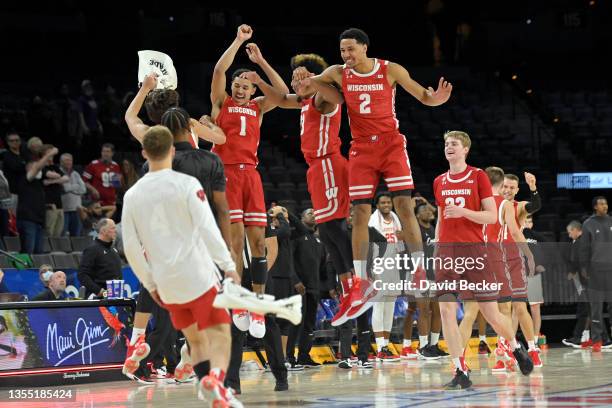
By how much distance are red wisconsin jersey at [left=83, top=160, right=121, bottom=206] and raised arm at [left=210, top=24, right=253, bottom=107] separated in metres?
7.36

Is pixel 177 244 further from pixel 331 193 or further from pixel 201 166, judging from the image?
pixel 331 193

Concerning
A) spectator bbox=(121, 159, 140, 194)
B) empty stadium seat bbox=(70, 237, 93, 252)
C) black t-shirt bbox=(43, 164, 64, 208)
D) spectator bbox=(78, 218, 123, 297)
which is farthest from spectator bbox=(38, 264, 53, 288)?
spectator bbox=(121, 159, 140, 194)

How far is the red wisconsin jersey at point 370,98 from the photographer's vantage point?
995 centimetres

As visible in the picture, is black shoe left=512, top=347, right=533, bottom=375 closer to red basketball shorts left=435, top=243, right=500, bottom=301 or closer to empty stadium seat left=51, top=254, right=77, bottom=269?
red basketball shorts left=435, top=243, right=500, bottom=301

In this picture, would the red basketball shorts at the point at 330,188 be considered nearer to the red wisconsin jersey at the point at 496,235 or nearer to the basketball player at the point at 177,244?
the red wisconsin jersey at the point at 496,235

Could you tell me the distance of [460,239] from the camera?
1031 centimetres

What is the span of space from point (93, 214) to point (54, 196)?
103 centimetres

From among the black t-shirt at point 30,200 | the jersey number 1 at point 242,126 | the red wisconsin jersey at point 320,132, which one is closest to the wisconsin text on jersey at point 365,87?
the red wisconsin jersey at point 320,132

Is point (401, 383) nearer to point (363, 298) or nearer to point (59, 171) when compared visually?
point (363, 298)

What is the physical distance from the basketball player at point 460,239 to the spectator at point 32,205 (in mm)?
7395

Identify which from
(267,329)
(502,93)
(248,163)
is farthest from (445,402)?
(502,93)

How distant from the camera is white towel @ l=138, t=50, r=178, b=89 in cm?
926

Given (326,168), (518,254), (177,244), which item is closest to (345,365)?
(518,254)

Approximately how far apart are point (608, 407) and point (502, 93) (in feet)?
64.4
